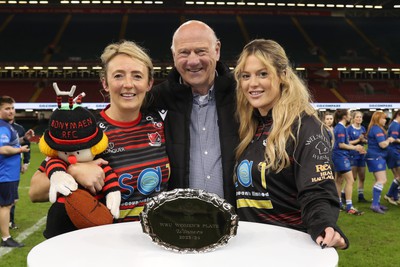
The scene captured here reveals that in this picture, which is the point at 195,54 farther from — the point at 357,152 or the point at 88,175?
the point at 357,152

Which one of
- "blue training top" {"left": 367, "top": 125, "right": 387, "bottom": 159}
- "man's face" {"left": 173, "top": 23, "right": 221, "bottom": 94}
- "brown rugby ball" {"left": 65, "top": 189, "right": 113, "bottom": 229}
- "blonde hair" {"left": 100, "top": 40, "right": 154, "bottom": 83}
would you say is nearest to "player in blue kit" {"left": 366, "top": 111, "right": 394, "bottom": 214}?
"blue training top" {"left": 367, "top": 125, "right": 387, "bottom": 159}

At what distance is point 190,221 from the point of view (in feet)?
4.86

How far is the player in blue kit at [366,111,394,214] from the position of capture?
687 centimetres

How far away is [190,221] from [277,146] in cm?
75

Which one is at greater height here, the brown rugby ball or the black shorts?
the brown rugby ball

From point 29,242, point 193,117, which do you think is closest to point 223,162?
point 193,117

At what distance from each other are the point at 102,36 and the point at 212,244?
28.0 meters

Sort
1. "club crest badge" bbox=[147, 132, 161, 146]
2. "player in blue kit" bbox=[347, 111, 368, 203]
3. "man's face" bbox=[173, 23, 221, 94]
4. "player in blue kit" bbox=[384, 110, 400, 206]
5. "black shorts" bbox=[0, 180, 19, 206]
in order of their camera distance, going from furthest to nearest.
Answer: "player in blue kit" bbox=[347, 111, 368, 203] → "player in blue kit" bbox=[384, 110, 400, 206] → "black shorts" bbox=[0, 180, 19, 206] → "man's face" bbox=[173, 23, 221, 94] → "club crest badge" bbox=[147, 132, 161, 146]

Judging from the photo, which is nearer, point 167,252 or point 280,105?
point 167,252

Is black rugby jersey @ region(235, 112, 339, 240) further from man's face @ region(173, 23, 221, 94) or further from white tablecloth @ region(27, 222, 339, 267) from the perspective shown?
man's face @ region(173, 23, 221, 94)

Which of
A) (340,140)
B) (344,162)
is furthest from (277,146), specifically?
(340,140)

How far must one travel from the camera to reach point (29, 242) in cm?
521

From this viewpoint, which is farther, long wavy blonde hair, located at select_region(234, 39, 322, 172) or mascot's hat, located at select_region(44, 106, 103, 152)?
long wavy blonde hair, located at select_region(234, 39, 322, 172)

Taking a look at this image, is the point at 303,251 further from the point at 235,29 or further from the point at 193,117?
the point at 235,29
